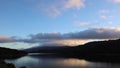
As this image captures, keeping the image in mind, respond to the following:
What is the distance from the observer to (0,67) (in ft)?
197

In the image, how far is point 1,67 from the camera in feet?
198

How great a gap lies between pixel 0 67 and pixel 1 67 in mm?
247
